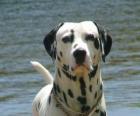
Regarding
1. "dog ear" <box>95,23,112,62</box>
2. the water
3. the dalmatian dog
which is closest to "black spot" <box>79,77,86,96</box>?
the dalmatian dog

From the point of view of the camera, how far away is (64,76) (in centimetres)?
718

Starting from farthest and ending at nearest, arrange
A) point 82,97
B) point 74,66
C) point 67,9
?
point 67,9 < point 82,97 < point 74,66

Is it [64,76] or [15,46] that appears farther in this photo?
[15,46]

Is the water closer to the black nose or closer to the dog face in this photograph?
the dog face

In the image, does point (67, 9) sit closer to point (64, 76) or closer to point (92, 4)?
point (92, 4)

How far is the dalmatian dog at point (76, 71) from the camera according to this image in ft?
22.9

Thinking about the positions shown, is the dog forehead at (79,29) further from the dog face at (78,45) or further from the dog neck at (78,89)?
the dog neck at (78,89)

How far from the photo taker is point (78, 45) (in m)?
6.85

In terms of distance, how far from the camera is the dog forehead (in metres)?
7.09

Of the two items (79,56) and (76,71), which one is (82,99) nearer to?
(76,71)

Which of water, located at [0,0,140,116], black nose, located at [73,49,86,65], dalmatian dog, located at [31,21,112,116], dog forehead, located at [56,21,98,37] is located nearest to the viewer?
black nose, located at [73,49,86,65]

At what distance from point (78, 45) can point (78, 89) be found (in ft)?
1.98

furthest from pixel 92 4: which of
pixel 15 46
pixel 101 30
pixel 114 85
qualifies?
pixel 101 30

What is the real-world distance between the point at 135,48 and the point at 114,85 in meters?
5.76
